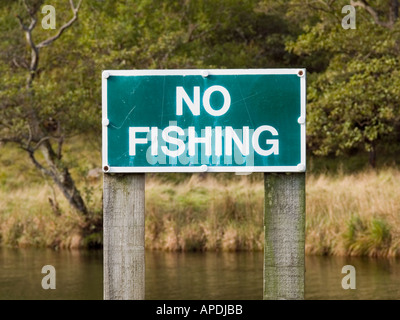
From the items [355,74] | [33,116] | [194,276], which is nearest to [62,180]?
[33,116]

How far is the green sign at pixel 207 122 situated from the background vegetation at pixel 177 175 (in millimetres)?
13740

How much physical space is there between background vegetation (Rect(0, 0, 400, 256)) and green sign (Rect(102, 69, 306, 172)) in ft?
45.1

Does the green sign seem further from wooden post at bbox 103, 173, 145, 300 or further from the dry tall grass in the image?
A: the dry tall grass

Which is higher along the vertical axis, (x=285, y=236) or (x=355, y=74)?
(x=355, y=74)

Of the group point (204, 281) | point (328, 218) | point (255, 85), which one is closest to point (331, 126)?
point (328, 218)

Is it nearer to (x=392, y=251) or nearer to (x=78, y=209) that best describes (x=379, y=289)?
(x=392, y=251)

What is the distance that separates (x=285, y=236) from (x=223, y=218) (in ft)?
53.1

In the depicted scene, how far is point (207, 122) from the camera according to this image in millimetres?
4371

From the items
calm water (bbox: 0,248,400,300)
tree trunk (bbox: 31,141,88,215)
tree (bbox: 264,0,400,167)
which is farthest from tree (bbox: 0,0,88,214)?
tree (bbox: 264,0,400,167)

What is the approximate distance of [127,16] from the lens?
1186 inches

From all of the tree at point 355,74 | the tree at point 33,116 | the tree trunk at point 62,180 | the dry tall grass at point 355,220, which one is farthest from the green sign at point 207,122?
the tree at point 355,74

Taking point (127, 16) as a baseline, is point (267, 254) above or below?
below

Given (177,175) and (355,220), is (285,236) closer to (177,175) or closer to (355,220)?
(355,220)

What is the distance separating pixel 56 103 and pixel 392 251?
916 centimetres
